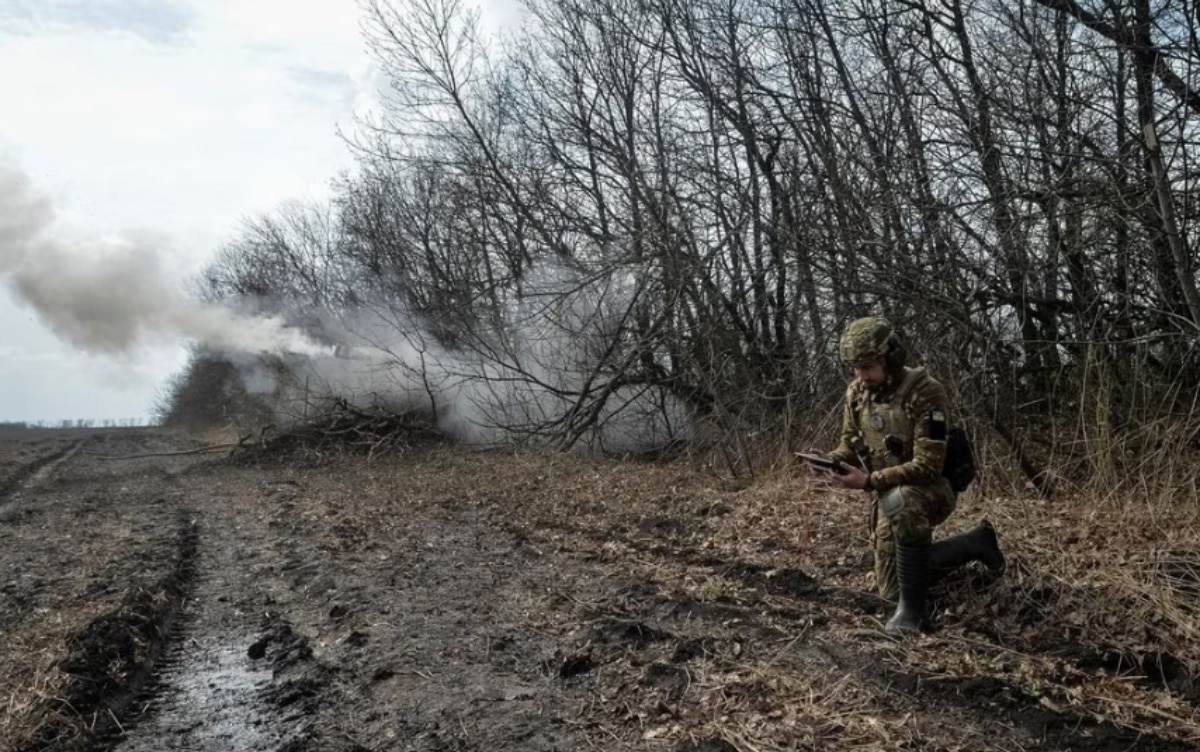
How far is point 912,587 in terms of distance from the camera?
5109mm

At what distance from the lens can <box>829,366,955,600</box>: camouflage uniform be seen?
5.01 metres

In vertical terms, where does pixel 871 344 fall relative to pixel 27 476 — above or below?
above

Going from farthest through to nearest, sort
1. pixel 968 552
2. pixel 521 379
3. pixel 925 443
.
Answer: pixel 521 379 → pixel 968 552 → pixel 925 443

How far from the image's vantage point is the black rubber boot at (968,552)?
5367 millimetres

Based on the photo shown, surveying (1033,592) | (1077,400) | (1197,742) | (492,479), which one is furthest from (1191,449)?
(492,479)

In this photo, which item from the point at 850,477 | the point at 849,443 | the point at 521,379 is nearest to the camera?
the point at 850,477

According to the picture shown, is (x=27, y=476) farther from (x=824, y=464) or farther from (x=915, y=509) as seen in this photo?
(x=915, y=509)

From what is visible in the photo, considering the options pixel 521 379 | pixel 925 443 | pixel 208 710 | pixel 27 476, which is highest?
pixel 521 379

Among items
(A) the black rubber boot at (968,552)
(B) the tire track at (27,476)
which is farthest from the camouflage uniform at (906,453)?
(B) the tire track at (27,476)

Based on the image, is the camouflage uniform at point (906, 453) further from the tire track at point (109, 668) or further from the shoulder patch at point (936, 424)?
the tire track at point (109, 668)

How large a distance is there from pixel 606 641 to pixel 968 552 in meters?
2.12

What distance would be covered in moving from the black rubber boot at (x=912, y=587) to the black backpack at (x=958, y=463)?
15.7 inches

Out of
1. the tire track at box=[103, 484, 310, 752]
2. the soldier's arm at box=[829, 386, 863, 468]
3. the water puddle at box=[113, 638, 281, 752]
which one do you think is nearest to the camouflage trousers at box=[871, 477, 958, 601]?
the soldier's arm at box=[829, 386, 863, 468]

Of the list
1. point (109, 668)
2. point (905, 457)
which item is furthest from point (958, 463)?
point (109, 668)
